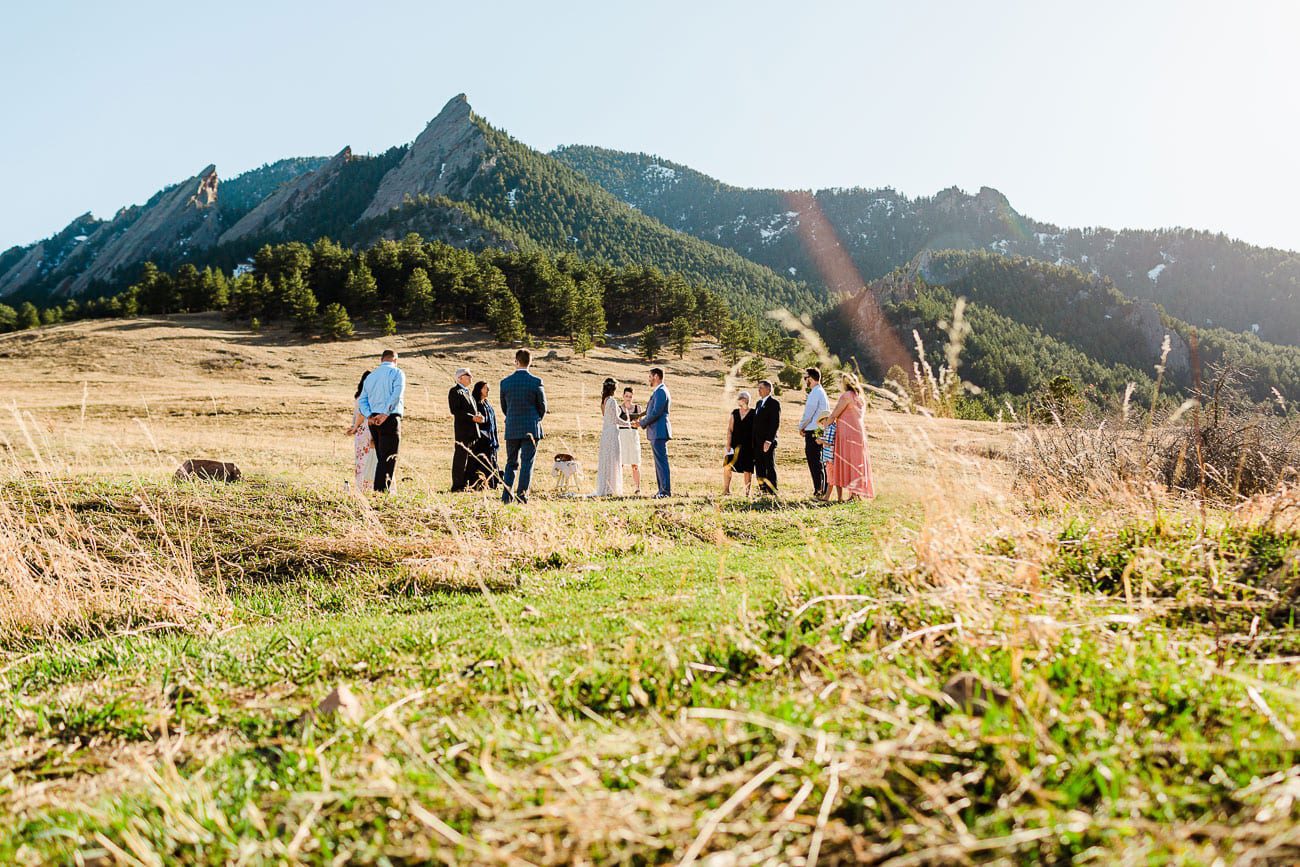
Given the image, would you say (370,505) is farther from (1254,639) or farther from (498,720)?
(1254,639)

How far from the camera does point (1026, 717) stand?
2184mm

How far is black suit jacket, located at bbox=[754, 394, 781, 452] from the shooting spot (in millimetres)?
12438

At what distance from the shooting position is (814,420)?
12500mm

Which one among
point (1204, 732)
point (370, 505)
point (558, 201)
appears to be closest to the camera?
point (1204, 732)

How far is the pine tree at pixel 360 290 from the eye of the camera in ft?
231

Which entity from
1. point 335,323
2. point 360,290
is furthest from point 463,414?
point 360,290

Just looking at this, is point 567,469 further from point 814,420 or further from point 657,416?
point 814,420

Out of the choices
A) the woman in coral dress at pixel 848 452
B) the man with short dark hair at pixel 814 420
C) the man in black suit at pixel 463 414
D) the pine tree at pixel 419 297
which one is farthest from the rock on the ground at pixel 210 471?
the pine tree at pixel 419 297

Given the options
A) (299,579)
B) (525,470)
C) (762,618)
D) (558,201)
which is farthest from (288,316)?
(558,201)

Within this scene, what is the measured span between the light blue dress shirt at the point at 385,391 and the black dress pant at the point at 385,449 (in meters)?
0.20

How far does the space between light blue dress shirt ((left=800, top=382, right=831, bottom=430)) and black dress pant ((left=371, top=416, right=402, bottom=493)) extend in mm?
6582

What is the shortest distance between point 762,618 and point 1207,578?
219 cm

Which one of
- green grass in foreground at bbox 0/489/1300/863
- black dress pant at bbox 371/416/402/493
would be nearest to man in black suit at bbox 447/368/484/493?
black dress pant at bbox 371/416/402/493

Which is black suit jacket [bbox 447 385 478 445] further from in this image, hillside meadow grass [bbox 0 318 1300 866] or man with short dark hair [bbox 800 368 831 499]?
man with short dark hair [bbox 800 368 831 499]
